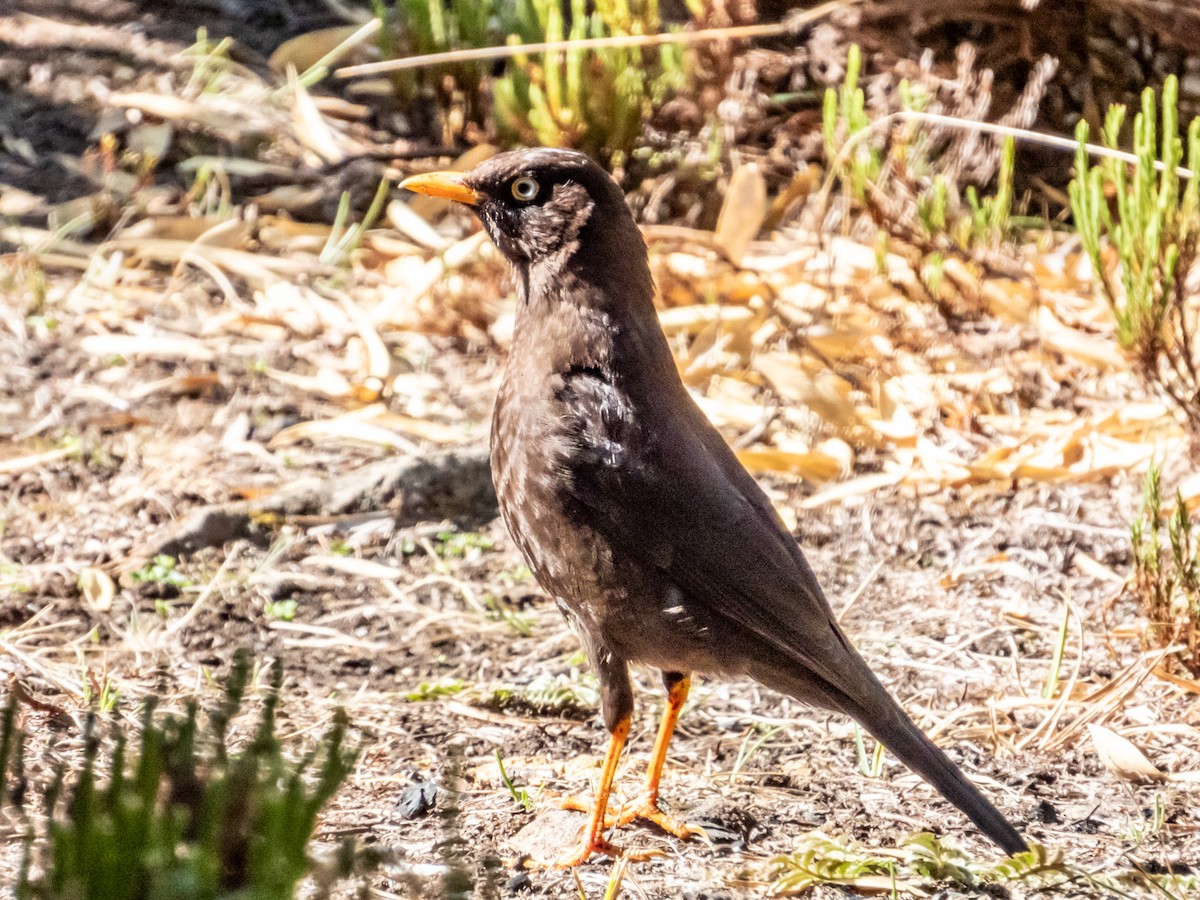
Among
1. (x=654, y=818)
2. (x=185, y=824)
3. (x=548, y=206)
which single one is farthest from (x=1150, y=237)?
(x=185, y=824)

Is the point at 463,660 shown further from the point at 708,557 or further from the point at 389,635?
the point at 708,557

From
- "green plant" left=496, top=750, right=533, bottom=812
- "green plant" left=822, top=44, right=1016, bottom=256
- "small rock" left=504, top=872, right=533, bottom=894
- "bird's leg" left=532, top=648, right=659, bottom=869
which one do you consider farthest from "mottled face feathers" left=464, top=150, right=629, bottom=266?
"green plant" left=822, top=44, right=1016, bottom=256

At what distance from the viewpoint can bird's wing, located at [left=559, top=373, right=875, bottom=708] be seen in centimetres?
320

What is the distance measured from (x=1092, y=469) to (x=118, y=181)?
4.34 m

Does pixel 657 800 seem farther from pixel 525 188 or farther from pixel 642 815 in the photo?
pixel 525 188

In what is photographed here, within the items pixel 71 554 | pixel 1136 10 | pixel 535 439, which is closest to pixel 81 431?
pixel 71 554

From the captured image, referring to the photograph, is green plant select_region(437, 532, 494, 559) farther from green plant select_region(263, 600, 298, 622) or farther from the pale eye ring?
the pale eye ring

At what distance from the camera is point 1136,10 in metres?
5.97

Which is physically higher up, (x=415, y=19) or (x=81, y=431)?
(x=415, y=19)

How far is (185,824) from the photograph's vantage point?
6.25 ft

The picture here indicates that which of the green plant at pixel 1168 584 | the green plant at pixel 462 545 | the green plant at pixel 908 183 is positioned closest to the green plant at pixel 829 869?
the green plant at pixel 1168 584

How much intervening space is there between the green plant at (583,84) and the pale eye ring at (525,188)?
8.89 ft

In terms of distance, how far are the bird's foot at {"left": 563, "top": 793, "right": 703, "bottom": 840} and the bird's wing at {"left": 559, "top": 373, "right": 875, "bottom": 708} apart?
16.9 inches

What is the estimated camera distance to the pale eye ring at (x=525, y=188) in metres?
3.57
